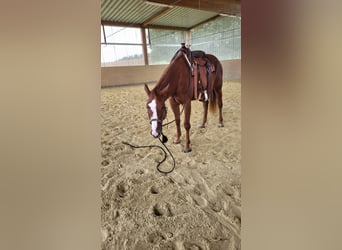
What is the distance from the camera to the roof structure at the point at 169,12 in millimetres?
858

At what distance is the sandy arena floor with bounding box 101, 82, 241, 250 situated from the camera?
852 mm

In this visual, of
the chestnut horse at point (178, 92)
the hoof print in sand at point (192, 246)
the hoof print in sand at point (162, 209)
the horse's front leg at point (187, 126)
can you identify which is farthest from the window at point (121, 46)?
the hoof print in sand at point (192, 246)

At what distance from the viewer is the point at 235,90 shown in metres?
0.92

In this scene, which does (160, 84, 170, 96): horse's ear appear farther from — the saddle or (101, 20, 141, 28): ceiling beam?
(101, 20, 141, 28): ceiling beam

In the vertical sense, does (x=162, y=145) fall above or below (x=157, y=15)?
below

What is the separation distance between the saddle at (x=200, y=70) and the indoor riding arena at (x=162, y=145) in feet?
0.08

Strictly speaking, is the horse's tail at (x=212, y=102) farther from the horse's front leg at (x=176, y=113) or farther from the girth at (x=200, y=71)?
the horse's front leg at (x=176, y=113)

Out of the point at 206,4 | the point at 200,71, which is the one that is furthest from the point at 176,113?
the point at 206,4

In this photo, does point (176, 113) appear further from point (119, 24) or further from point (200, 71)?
point (119, 24)

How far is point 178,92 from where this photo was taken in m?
1.00

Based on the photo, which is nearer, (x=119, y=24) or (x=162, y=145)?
(x=119, y=24)

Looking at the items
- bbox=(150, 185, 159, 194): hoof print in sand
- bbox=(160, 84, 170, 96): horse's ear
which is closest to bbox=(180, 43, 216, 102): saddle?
bbox=(160, 84, 170, 96): horse's ear

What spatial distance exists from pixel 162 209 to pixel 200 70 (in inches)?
22.0
